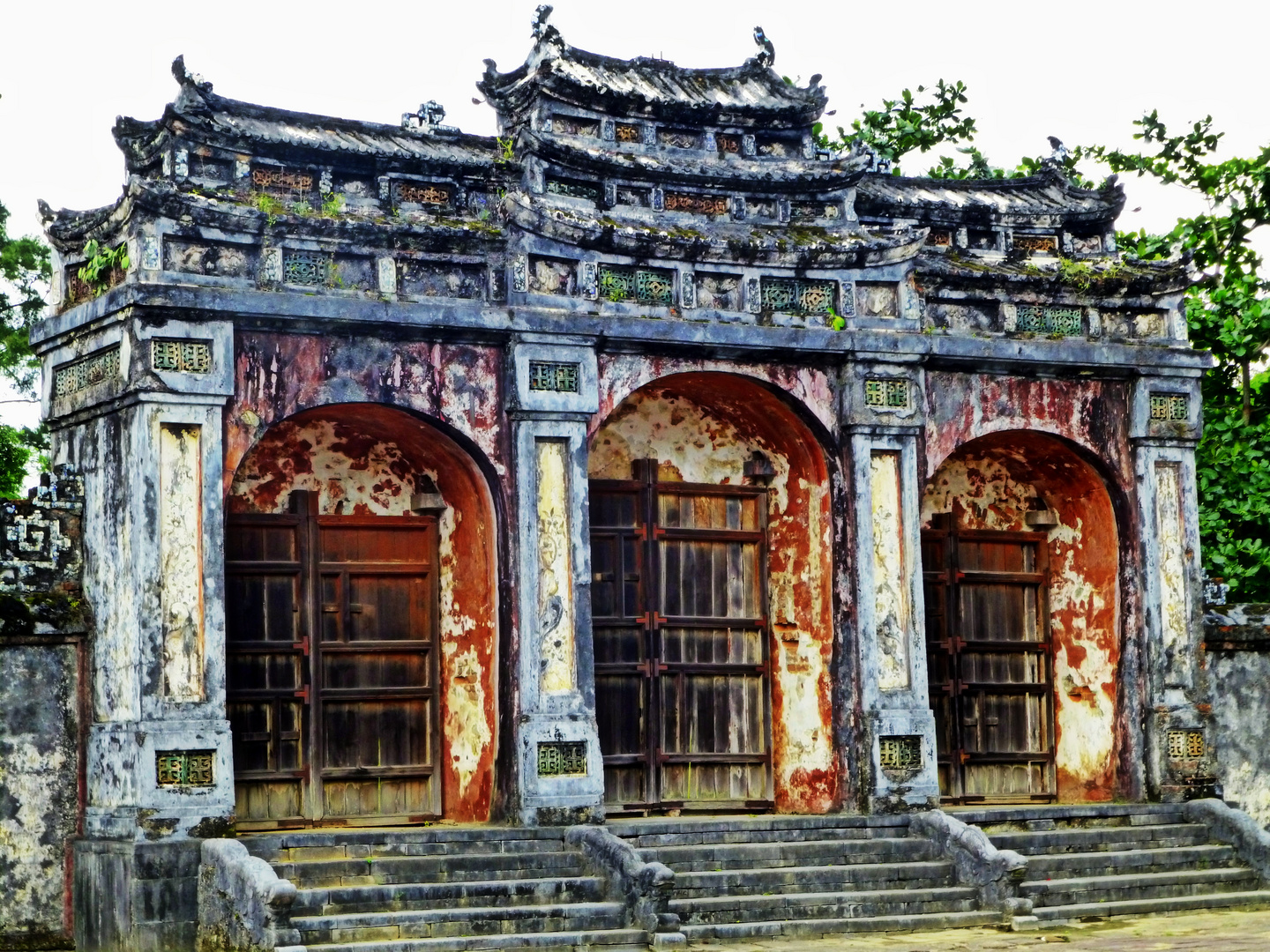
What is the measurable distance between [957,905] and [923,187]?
7122 millimetres

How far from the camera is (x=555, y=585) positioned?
14922mm

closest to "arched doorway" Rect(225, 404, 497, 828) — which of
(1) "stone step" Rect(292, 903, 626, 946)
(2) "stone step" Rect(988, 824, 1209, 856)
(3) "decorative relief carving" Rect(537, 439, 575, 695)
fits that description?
(3) "decorative relief carving" Rect(537, 439, 575, 695)

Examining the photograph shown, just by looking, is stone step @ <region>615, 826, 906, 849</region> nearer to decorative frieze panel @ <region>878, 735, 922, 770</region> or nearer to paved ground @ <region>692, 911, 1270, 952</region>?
decorative frieze panel @ <region>878, 735, 922, 770</region>

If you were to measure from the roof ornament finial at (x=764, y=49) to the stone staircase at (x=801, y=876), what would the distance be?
6.92m

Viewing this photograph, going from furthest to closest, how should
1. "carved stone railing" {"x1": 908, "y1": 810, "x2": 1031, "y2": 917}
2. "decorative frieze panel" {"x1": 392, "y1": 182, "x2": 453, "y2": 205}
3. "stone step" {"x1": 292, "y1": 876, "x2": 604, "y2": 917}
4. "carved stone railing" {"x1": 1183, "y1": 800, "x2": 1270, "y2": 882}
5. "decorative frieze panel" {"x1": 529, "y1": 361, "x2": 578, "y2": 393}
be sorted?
"decorative frieze panel" {"x1": 392, "y1": 182, "x2": 453, "y2": 205}
"carved stone railing" {"x1": 1183, "y1": 800, "x2": 1270, "y2": 882}
"decorative frieze panel" {"x1": 529, "y1": 361, "x2": 578, "y2": 393}
"carved stone railing" {"x1": 908, "y1": 810, "x2": 1031, "y2": 917}
"stone step" {"x1": 292, "y1": 876, "x2": 604, "y2": 917}

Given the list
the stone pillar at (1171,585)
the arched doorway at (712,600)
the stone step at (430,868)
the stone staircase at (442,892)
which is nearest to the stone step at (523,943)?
the stone staircase at (442,892)

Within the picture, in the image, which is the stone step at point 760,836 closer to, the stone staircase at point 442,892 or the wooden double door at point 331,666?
the stone staircase at point 442,892

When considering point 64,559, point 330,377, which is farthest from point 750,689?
point 64,559

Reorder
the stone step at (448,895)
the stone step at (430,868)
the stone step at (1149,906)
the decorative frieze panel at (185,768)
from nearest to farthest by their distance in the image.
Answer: the stone step at (448,895), the stone step at (430,868), the decorative frieze panel at (185,768), the stone step at (1149,906)

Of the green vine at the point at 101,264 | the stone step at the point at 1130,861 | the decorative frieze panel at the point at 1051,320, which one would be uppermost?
the green vine at the point at 101,264

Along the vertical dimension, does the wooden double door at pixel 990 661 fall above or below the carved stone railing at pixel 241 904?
above

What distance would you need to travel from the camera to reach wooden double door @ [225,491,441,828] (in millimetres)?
14883

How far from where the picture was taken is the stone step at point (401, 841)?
526 inches

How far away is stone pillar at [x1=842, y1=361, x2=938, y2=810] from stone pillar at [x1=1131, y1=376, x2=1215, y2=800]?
86.5 inches
